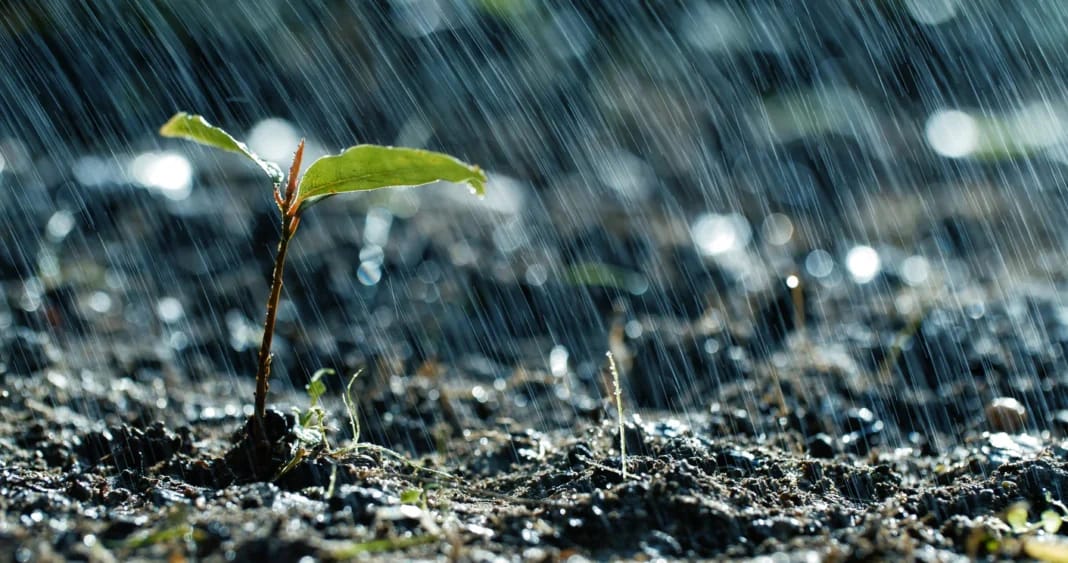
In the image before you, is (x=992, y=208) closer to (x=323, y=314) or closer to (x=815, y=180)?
(x=815, y=180)

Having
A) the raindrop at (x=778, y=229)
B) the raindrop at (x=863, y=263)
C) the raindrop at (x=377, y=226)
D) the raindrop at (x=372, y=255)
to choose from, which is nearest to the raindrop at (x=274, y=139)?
the raindrop at (x=377, y=226)

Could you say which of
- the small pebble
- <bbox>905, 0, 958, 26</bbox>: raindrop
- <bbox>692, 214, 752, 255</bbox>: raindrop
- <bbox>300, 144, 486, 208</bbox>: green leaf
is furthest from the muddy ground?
<bbox>905, 0, 958, 26</bbox>: raindrop

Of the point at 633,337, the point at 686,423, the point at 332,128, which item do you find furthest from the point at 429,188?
the point at 686,423

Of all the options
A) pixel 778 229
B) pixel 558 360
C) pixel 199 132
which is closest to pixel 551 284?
pixel 558 360

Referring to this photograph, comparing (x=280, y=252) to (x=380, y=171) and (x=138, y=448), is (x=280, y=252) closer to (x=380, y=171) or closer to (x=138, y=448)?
(x=380, y=171)

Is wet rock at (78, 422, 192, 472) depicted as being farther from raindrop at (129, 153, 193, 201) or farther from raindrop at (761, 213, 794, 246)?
raindrop at (761, 213, 794, 246)
